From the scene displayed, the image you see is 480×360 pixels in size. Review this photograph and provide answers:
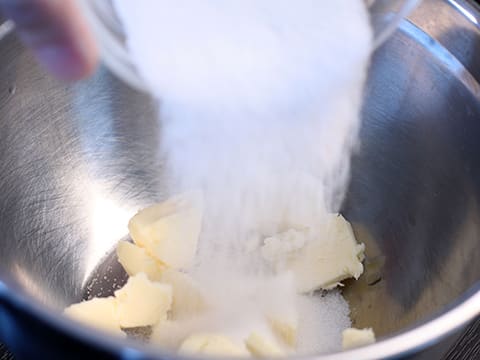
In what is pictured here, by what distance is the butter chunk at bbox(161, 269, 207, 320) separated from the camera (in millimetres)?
1104

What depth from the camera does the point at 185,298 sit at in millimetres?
1108

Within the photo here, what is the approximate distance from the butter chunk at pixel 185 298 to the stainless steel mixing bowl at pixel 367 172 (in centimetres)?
15

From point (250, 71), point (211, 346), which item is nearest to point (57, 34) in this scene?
point (250, 71)

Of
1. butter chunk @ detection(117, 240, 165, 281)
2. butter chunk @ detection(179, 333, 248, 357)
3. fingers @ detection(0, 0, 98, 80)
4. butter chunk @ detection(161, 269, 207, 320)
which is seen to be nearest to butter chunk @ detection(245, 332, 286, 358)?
butter chunk @ detection(179, 333, 248, 357)

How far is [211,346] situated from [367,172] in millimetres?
459

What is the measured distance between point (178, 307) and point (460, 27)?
2.10 ft

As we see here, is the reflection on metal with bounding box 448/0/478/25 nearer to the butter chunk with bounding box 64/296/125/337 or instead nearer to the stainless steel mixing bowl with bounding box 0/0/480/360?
the stainless steel mixing bowl with bounding box 0/0/480/360

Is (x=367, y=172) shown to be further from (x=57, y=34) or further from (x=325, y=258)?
(x=57, y=34)

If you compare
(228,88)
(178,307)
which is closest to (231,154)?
(228,88)

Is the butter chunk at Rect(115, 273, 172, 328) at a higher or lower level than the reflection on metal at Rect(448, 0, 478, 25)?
lower

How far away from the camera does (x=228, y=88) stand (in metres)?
0.86

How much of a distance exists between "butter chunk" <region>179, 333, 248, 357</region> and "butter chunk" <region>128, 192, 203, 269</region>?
0.22 m

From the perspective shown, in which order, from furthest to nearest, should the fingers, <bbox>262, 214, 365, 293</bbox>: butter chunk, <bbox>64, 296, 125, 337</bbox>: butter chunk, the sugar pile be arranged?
<bbox>262, 214, 365, 293</bbox>: butter chunk → <bbox>64, 296, 125, 337</bbox>: butter chunk → the sugar pile → the fingers

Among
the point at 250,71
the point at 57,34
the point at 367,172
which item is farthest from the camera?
the point at 367,172
